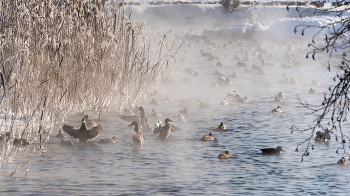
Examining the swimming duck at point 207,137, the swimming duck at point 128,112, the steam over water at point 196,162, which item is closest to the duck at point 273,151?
the steam over water at point 196,162

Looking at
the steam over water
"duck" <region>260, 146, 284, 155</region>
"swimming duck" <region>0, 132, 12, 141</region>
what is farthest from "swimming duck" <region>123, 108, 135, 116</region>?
"duck" <region>260, 146, 284, 155</region>

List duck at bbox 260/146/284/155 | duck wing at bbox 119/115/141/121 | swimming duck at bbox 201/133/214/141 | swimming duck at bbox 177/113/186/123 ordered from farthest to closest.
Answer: swimming duck at bbox 177/113/186/123 → duck wing at bbox 119/115/141/121 → swimming duck at bbox 201/133/214/141 → duck at bbox 260/146/284/155

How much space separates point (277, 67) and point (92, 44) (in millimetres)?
13587

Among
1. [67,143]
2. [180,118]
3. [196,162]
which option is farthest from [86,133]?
[180,118]

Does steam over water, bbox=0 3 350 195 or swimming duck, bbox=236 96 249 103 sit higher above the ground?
swimming duck, bbox=236 96 249 103

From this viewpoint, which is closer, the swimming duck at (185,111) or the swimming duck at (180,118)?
the swimming duck at (180,118)

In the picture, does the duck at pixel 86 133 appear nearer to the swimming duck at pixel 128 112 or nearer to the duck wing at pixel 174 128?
the duck wing at pixel 174 128

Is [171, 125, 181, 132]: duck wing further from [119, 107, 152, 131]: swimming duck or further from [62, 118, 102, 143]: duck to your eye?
[62, 118, 102, 143]: duck

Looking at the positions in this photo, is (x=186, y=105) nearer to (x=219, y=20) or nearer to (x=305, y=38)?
(x=305, y=38)

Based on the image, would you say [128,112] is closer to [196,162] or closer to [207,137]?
[207,137]

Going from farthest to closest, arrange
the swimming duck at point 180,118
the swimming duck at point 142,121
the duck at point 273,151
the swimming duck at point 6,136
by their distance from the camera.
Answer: the swimming duck at point 180,118
the swimming duck at point 142,121
the duck at point 273,151
the swimming duck at point 6,136

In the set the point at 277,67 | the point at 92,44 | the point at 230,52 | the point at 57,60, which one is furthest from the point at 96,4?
the point at 230,52

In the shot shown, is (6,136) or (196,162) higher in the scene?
(6,136)

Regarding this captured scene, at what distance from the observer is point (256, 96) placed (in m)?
15.4
